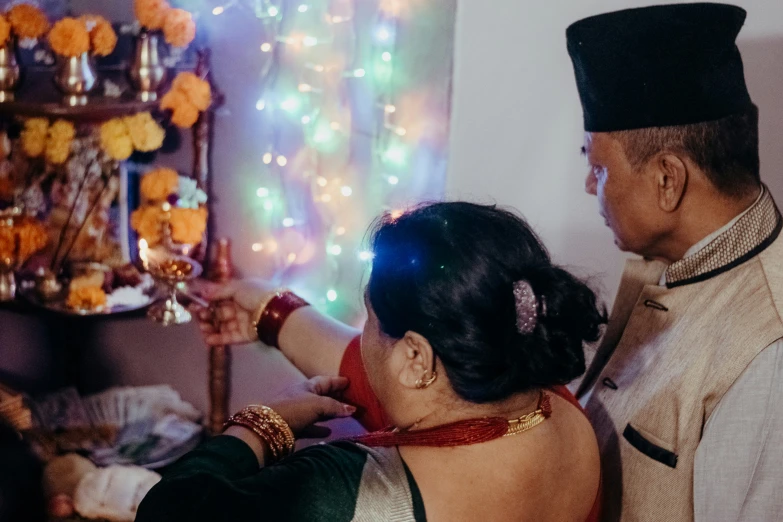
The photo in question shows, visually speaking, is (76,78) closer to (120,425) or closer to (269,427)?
(120,425)

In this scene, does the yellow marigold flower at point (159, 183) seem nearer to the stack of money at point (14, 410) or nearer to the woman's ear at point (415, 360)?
the stack of money at point (14, 410)

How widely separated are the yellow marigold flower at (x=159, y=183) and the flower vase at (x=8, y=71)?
0.37 m

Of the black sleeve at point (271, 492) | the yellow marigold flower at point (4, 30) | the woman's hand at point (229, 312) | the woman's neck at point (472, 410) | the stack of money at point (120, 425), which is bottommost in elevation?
the stack of money at point (120, 425)

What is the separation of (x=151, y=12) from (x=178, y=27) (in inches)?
2.9

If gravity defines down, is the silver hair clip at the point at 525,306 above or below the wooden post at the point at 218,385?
above

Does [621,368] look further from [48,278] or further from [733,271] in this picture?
[48,278]

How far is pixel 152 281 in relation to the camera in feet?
7.05

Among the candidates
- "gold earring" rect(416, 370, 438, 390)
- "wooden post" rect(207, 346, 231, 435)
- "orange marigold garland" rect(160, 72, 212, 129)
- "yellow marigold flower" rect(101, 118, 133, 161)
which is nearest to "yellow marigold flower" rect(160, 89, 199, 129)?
"orange marigold garland" rect(160, 72, 212, 129)

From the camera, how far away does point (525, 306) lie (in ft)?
3.14

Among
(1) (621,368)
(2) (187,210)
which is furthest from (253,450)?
(2) (187,210)

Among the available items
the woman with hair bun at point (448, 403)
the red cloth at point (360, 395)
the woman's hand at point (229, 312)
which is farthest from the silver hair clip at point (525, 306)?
the woman's hand at point (229, 312)

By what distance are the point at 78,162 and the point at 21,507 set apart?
0.90 meters

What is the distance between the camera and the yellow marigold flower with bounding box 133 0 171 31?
1900 millimetres

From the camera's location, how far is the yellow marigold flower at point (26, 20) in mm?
1856
